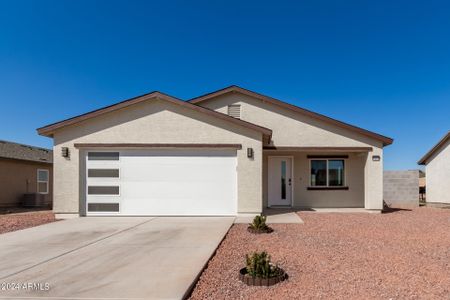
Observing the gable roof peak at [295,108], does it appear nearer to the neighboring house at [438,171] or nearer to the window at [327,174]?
the window at [327,174]

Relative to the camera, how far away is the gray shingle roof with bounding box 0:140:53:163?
18.5 meters

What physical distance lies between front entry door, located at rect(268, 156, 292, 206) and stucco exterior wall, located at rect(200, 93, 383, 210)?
3.62ft

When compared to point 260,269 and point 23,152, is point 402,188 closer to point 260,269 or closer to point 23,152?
point 260,269

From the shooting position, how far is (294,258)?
20.7 feet

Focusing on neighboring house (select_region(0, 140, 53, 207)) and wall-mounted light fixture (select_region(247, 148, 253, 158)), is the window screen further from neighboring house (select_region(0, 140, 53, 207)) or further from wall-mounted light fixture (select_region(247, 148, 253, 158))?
neighboring house (select_region(0, 140, 53, 207))

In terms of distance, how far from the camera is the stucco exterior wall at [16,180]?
17.8 meters

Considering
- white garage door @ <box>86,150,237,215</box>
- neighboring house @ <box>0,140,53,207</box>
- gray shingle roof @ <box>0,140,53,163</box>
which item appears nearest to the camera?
white garage door @ <box>86,150,237,215</box>

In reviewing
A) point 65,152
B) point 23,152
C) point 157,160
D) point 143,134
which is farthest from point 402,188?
point 23,152

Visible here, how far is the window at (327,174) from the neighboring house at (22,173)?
15.5 meters

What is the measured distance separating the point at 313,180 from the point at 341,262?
9.88 m

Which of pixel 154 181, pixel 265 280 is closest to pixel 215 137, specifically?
pixel 154 181

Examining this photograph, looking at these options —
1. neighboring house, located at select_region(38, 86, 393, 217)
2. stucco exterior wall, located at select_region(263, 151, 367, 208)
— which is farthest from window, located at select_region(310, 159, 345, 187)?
neighboring house, located at select_region(38, 86, 393, 217)

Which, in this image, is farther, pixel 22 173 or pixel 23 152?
pixel 23 152

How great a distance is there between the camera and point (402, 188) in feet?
63.7
